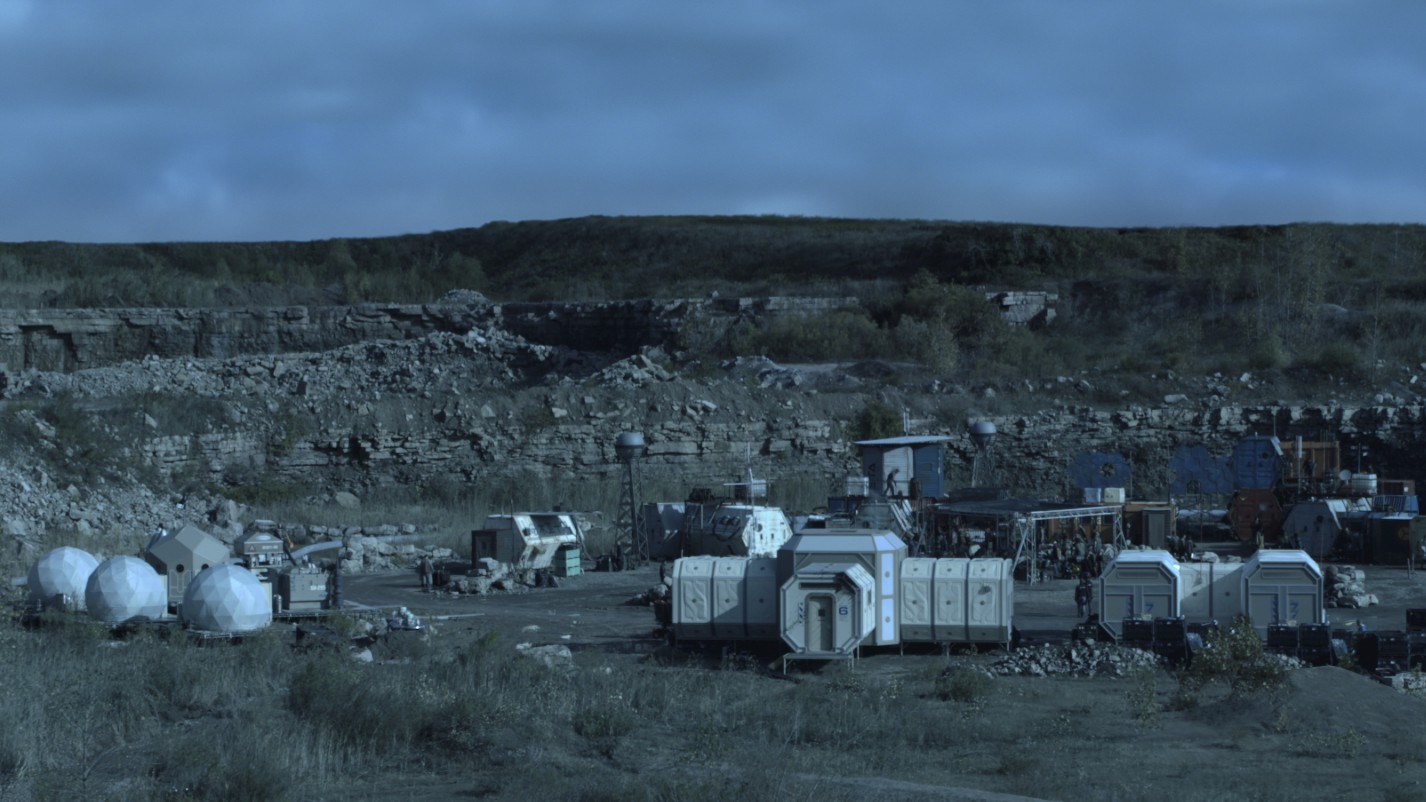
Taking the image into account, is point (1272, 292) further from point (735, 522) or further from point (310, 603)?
point (310, 603)

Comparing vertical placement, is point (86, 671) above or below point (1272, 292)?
below

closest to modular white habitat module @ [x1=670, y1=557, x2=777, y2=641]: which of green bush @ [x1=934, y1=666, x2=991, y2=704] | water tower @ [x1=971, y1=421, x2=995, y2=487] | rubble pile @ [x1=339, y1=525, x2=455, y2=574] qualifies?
green bush @ [x1=934, y1=666, x2=991, y2=704]

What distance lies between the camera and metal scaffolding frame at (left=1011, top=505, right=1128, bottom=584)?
27297 millimetres

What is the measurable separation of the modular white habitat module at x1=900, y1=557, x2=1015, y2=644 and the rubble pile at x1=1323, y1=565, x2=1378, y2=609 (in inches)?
284

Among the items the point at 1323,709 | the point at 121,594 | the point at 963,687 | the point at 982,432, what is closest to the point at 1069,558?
the point at 982,432

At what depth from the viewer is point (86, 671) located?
1644 cm

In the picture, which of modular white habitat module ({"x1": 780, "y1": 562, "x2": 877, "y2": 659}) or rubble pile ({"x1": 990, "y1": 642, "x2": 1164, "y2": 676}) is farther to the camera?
modular white habitat module ({"x1": 780, "y1": 562, "x2": 877, "y2": 659})

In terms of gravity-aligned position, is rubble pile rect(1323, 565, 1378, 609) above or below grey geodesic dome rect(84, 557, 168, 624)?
below

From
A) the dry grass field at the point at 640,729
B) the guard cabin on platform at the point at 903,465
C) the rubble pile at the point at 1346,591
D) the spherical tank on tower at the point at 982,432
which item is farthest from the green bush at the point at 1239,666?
the spherical tank on tower at the point at 982,432

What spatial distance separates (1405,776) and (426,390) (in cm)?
3782

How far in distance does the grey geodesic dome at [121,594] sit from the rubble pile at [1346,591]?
17.3 meters

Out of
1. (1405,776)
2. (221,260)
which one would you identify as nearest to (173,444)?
(1405,776)

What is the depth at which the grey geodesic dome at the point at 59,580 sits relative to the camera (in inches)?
832

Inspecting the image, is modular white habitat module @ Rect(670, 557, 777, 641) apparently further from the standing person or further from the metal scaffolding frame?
the metal scaffolding frame
